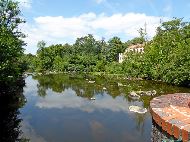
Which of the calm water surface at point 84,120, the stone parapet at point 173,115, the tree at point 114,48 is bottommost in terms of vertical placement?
the calm water surface at point 84,120

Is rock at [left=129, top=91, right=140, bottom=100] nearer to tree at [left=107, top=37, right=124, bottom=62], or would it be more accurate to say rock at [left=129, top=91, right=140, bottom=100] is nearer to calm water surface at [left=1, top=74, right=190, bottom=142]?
calm water surface at [left=1, top=74, right=190, bottom=142]

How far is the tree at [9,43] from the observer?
22862 mm

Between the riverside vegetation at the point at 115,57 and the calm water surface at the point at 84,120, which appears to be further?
the riverside vegetation at the point at 115,57

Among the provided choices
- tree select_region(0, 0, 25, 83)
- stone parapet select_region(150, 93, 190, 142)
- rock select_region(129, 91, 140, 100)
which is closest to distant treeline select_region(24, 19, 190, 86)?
rock select_region(129, 91, 140, 100)

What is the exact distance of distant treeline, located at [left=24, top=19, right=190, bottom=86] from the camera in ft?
140

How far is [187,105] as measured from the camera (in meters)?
10.1

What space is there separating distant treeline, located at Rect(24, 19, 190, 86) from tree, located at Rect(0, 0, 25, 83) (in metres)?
21.2

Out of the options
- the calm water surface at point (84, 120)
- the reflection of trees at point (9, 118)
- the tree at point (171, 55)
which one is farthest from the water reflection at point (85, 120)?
the tree at point (171, 55)

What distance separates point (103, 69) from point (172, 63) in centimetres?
3108

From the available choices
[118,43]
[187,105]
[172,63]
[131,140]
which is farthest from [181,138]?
[118,43]

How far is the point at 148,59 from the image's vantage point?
179 ft

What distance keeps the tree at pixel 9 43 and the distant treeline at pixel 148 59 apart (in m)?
21.2

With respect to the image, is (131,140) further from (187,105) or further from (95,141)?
(187,105)

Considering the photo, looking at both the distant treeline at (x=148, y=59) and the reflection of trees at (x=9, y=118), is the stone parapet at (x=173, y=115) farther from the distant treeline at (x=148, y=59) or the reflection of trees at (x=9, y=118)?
the distant treeline at (x=148, y=59)
